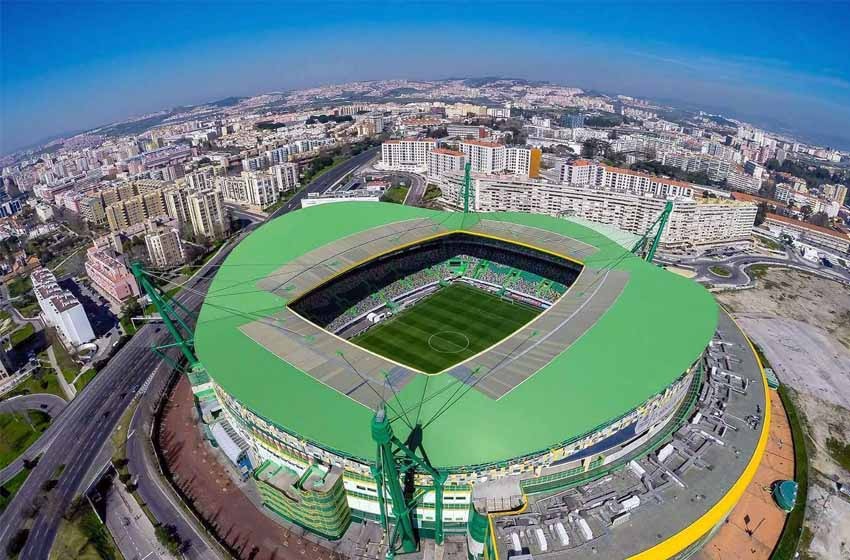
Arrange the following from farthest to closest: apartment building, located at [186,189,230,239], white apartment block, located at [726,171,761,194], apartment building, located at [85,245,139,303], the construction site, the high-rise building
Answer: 1. white apartment block, located at [726,171,761,194]
2. the high-rise building
3. apartment building, located at [186,189,230,239]
4. apartment building, located at [85,245,139,303]
5. the construction site

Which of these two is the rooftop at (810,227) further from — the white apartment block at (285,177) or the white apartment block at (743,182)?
the white apartment block at (285,177)

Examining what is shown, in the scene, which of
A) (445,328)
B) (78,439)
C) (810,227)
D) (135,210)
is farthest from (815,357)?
(135,210)

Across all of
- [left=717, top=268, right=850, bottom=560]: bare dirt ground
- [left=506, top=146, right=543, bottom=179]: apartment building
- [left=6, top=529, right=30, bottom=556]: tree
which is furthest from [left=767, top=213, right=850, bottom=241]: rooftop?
[left=6, top=529, right=30, bottom=556]: tree

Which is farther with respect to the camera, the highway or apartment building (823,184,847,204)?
apartment building (823,184,847,204)

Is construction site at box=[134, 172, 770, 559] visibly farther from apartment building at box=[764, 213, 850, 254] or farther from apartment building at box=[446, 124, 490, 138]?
apartment building at box=[446, 124, 490, 138]

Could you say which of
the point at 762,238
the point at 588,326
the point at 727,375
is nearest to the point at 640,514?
the point at 588,326

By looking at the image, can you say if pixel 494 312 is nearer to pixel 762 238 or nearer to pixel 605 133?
pixel 762 238
